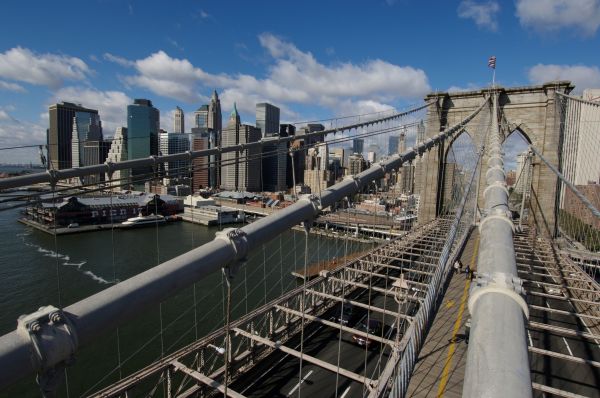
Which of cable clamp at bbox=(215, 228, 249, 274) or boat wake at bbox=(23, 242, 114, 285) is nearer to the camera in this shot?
cable clamp at bbox=(215, 228, 249, 274)

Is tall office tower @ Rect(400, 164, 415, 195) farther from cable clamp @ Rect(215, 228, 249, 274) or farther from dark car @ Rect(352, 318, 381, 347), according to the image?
cable clamp @ Rect(215, 228, 249, 274)

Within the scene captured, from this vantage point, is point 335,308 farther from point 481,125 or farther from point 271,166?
point 271,166

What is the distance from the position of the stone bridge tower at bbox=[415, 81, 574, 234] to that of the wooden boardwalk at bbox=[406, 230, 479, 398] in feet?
25.6

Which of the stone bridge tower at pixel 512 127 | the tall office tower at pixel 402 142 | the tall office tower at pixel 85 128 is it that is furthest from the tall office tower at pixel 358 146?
the tall office tower at pixel 85 128

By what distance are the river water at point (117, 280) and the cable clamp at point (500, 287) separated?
9.25ft

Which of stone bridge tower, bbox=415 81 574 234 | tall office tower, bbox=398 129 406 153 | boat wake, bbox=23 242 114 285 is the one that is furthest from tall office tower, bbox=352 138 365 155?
boat wake, bbox=23 242 114 285

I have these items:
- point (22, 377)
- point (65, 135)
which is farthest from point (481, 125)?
point (22, 377)

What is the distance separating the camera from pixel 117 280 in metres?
17.9

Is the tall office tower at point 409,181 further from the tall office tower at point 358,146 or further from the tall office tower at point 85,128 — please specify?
the tall office tower at point 85,128

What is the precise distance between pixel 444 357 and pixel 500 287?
5954mm

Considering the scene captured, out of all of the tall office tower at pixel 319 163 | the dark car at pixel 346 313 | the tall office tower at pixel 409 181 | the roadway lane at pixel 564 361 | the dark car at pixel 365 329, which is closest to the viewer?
the tall office tower at pixel 319 163

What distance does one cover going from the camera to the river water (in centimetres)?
1011

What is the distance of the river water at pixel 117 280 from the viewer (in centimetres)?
1011

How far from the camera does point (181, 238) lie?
30.8m
